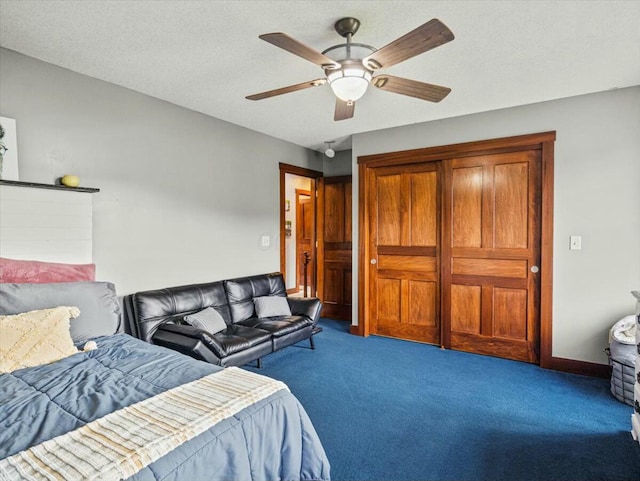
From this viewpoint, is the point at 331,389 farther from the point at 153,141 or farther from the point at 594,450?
the point at 153,141

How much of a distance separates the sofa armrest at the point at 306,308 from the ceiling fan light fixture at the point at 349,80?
2.44 meters

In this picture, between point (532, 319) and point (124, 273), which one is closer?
point (124, 273)

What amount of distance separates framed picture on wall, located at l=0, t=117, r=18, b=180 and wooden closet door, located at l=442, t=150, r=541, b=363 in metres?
3.83

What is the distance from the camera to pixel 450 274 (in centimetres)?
396

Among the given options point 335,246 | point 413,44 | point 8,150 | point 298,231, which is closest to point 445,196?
point 335,246

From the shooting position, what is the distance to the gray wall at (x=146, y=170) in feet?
8.48

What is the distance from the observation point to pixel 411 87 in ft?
7.32

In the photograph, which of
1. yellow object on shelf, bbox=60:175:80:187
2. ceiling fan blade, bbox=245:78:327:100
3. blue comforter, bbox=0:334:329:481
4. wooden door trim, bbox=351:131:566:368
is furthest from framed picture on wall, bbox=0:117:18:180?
wooden door trim, bbox=351:131:566:368

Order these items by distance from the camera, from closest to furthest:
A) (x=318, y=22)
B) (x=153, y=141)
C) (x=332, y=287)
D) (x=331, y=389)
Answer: (x=318, y=22) < (x=331, y=389) < (x=153, y=141) < (x=332, y=287)

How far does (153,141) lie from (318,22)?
2.00 m

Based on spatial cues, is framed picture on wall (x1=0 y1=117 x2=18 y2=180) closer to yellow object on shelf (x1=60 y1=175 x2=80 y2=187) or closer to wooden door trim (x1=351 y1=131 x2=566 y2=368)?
yellow object on shelf (x1=60 y1=175 x2=80 y2=187)

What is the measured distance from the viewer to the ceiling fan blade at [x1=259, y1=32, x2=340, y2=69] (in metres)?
1.68

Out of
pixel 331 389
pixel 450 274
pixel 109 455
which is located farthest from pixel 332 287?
pixel 109 455

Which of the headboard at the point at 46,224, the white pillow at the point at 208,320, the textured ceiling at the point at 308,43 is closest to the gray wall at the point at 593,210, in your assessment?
the textured ceiling at the point at 308,43
